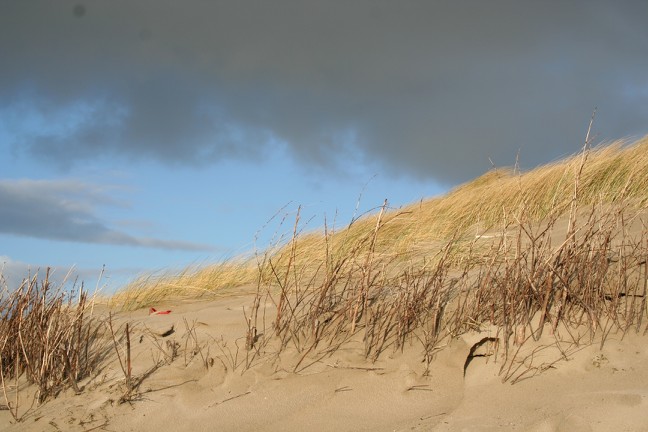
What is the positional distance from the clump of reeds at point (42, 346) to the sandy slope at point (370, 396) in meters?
0.14

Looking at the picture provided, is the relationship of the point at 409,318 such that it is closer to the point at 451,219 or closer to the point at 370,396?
the point at 370,396

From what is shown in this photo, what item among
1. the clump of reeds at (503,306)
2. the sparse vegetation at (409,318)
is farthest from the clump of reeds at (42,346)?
the clump of reeds at (503,306)

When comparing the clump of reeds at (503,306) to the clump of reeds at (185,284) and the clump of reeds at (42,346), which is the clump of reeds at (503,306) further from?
the clump of reeds at (185,284)

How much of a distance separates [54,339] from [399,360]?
2471 millimetres

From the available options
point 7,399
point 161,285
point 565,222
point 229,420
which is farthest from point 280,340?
point 565,222

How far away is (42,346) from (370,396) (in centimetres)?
247

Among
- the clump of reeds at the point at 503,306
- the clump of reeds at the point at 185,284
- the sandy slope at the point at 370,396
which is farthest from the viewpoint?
the clump of reeds at the point at 185,284

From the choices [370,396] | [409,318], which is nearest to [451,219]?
[409,318]

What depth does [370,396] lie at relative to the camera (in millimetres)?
4277

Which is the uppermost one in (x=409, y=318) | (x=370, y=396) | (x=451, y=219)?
(x=451, y=219)

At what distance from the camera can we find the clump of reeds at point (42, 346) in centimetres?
490

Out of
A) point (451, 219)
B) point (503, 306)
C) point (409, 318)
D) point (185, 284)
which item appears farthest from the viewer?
point (451, 219)

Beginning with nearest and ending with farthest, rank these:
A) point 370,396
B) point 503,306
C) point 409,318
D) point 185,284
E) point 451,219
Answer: point 370,396 → point 503,306 → point 409,318 → point 185,284 → point 451,219

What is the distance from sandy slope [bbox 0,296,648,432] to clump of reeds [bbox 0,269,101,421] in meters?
0.14
